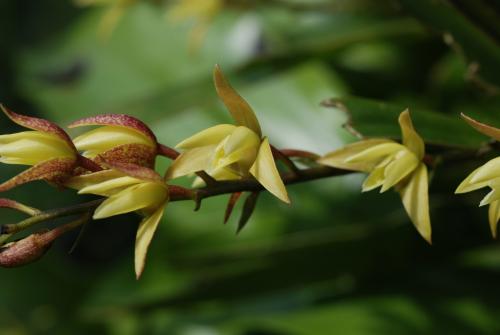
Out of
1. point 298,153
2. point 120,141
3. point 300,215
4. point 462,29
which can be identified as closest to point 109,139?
point 120,141

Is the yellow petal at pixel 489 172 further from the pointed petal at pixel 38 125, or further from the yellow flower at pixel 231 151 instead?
the pointed petal at pixel 38 125

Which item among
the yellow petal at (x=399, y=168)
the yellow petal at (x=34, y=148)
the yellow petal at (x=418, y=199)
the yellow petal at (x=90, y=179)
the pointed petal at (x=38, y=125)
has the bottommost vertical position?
the yellow petal at (x=418, y=199)

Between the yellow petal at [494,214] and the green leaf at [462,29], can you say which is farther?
the green leaf at [462,29]

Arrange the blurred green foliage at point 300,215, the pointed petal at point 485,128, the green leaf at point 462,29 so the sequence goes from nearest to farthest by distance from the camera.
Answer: the pointed petal at point 485,128, the green leaf at point 462,29, the blurred green foliage at point 300,215

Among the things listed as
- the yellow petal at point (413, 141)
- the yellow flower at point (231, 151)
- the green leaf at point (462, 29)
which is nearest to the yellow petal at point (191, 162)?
the yellow flower at point (231, 151)

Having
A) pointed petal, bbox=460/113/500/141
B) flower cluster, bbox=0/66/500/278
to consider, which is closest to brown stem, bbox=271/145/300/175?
flower cluster, bbox=0/66/500/278

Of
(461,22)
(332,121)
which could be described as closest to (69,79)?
(332,121)

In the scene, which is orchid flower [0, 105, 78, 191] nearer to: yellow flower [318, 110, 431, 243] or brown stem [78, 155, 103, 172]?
brown stem [78, 155, 103, 172]
